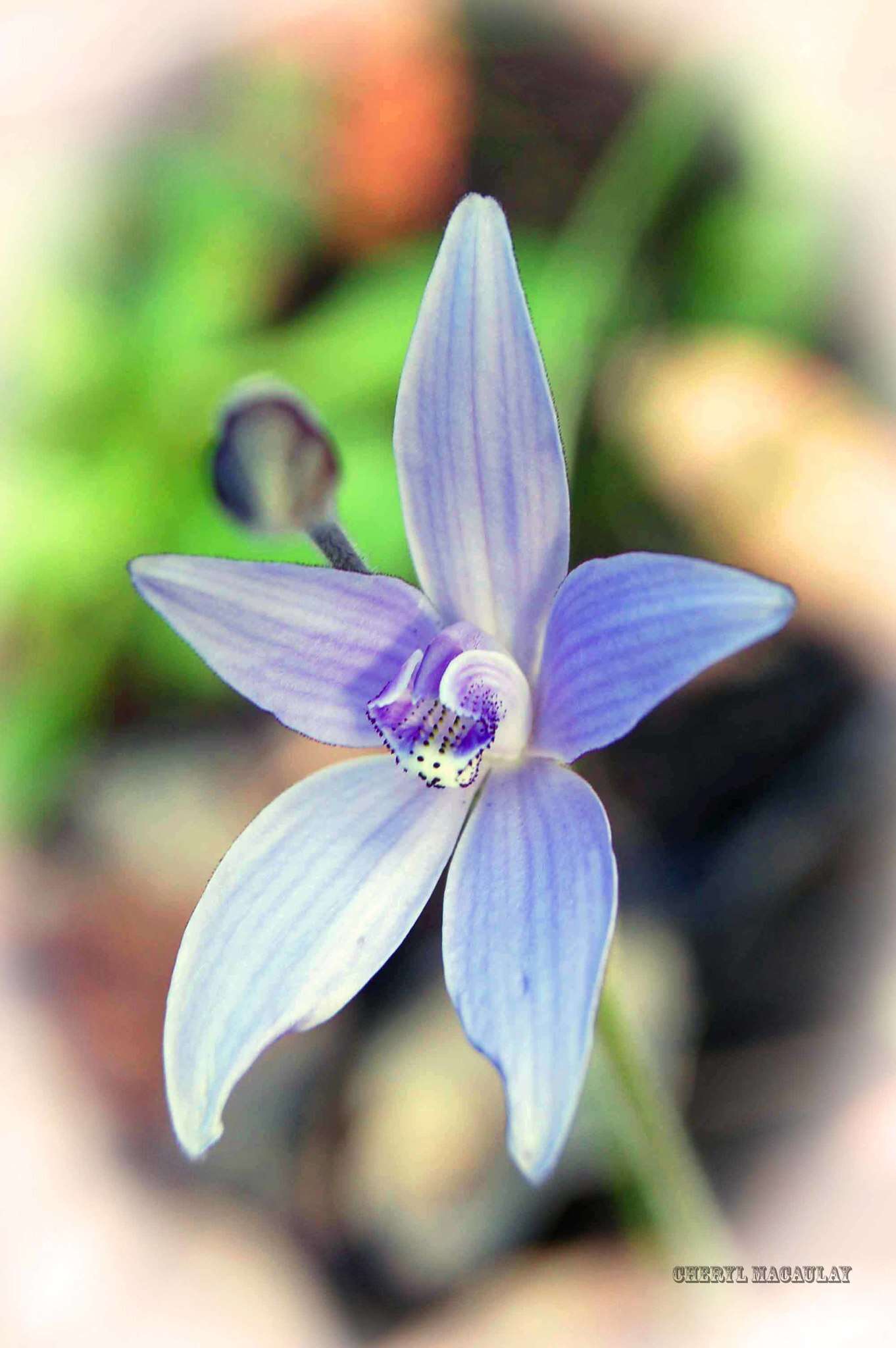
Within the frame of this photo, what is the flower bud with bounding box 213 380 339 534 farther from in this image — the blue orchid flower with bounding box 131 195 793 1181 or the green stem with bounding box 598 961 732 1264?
the green stem with bounding box 598 961 732 1264

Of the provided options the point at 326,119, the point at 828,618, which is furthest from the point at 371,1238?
the point at 326,119

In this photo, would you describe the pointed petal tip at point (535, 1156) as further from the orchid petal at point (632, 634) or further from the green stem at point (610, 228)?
the green stem at point (610, 228)

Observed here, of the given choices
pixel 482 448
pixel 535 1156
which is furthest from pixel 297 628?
pixel 535 1156

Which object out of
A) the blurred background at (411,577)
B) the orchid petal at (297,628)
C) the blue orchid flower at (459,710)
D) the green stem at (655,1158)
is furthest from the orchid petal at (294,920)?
the blurred background at (411,577)

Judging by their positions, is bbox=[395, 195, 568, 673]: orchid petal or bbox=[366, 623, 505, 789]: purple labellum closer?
bbox=[395, 195, 568, 673]: orchid petal

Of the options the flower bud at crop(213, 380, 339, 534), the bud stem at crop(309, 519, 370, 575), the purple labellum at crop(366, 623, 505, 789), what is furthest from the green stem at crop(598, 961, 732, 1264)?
the flower bud at crop(213, 380, 339, 534)

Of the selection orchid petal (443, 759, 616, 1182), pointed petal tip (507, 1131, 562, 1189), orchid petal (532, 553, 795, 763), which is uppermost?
orchid petal (532, 553, 795, 763)
